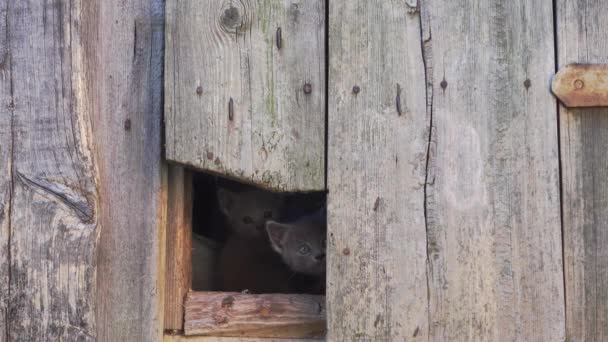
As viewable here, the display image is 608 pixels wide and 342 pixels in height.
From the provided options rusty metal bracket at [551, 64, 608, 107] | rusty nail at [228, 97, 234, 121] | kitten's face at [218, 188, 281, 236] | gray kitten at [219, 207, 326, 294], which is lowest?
gray kitten at [219, 207, 326, 294]

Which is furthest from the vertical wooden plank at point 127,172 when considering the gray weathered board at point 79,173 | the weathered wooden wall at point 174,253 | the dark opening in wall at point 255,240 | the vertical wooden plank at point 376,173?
the dark opening in wall at point 255,240

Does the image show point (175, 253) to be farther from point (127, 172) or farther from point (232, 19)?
point (232, 19)

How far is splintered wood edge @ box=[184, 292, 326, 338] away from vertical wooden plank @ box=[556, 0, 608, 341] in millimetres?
902

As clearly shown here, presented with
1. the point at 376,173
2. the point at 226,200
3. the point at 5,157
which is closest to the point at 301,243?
the point at 226,200

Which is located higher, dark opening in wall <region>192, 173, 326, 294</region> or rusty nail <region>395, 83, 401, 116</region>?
rusty nail <region>395, 83, 401, 116</region>

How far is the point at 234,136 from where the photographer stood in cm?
296

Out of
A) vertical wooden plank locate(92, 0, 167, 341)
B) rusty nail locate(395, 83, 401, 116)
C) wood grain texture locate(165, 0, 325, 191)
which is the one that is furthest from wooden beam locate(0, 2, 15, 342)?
rusty nail locate(395, 83, 401, 116)

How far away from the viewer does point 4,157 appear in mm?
2736

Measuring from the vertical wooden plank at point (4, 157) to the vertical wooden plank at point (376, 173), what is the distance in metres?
1.05

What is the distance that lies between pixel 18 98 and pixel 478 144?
1533 mm

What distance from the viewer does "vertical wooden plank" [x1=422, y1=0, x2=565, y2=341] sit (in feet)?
9.38

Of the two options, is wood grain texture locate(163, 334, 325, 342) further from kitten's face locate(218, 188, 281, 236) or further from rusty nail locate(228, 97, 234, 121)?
kitten's face locate(218, 188, 281, 236)

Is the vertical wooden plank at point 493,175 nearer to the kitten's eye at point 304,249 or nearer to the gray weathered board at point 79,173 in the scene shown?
the gray weathered board at point 79,173

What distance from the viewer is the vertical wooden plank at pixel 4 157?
2.68 m
